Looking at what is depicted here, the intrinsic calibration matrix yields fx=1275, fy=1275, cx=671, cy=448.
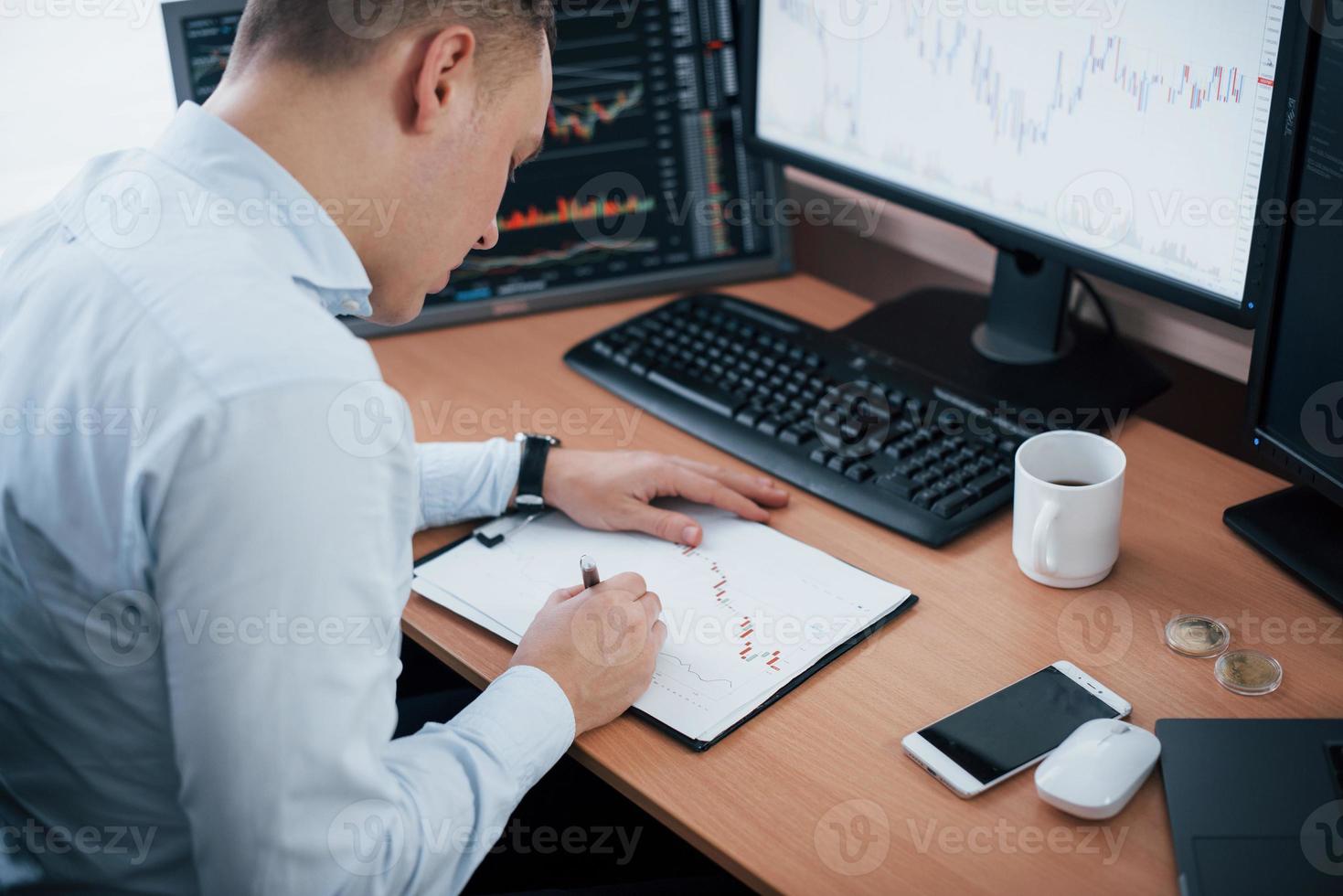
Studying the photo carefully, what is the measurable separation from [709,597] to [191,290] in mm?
478

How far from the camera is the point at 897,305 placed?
1483mm

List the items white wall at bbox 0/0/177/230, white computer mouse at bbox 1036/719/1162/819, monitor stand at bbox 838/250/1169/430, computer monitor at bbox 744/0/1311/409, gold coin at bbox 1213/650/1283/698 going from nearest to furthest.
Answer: white computer mouse at bbox 1036/719/1162/819, gold coin at bbox 1213/650/1283/698, computer monitor at bbox 744/0/1311/409, monitor stand at bbox 838/250/1169/430, white wall at bbox 0/0/177/230

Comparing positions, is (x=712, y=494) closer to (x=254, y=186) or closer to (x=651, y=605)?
(x=651, y=605)

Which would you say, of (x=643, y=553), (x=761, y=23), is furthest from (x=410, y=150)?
(x=761, y=23)

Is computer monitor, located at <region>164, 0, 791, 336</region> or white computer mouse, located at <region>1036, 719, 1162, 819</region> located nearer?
white computer mouse, located at <region>1036, 719, 1162, 819</region>

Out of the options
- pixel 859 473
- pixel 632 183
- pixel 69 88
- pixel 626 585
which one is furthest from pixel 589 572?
pixel 69 88

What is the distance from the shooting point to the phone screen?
0.87 metres

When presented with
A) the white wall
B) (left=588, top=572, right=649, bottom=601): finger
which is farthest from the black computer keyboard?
the white wall

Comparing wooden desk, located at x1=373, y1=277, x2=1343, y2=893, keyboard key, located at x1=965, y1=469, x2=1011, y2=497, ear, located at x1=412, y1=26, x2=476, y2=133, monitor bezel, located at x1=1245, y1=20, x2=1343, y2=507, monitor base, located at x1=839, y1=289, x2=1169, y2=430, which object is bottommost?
wooden desk, located at x1=373, y1=277, x2=1343, y2=893

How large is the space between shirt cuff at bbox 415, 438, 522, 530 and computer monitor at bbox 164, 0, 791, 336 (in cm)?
38

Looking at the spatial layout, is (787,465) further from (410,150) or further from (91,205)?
(91,205)

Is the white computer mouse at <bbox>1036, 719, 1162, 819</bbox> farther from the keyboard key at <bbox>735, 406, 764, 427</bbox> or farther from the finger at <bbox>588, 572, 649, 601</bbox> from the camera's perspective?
the keyboard key at <bbox>735, 406, 764, 427</bbox>

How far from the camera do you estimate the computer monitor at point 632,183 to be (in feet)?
4.90

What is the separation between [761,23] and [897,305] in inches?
13.9
